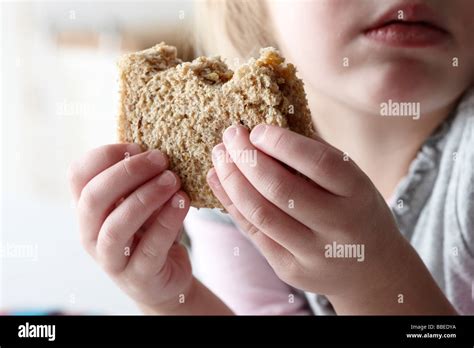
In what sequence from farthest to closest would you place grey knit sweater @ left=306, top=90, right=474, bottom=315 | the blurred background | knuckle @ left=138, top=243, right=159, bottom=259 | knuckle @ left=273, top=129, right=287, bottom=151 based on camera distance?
1. the blurred background
2. grey knit sweater @ left=306, top=90, right=474, bottom=315
3. knuckle @ left=138, top=243, right=159, bottom=259
4. knuckle @ left=273, top=129, right=287, bottom=151

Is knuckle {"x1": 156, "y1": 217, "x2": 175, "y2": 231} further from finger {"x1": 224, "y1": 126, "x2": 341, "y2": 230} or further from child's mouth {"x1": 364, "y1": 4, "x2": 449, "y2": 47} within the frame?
child's mouth {"x1": 364, "y1": 4, "x2": 449, "y2": 47}

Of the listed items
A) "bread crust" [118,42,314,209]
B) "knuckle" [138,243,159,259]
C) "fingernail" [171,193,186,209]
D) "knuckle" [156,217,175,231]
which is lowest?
"knuckle" [138,243,159,259]

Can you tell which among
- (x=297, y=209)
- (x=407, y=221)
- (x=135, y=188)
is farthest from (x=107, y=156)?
(x=407, y=221)

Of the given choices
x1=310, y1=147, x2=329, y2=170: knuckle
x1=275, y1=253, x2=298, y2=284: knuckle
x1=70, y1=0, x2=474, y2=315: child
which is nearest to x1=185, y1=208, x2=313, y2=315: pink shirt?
x1=70, y1=0, x2=474, y2=315: child

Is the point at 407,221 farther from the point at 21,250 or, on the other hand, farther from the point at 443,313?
the point at 21,250

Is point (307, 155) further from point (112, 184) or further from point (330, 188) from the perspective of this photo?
point (112, 184)

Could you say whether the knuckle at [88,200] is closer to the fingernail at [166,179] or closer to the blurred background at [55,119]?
the fingernail at [166,179]

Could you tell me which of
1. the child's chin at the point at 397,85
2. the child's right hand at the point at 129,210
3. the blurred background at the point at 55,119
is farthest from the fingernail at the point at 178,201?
the blurred background at the point at 55,119
